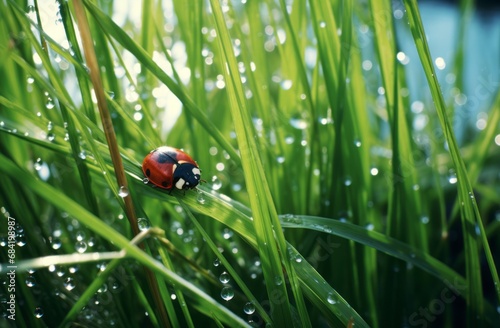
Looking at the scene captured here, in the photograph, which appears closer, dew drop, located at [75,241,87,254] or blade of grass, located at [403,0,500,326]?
blade of grass, located at [403,0,500,326]

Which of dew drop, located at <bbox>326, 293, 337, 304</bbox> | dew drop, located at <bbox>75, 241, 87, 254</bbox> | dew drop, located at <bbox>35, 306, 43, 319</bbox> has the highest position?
dew drop, located at <bbox>75, 241, 87, 254</bbox>

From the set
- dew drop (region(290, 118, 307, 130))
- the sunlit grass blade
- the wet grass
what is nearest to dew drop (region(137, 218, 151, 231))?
the wet grass

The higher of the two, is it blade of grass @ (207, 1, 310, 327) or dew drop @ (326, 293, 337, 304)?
blade of grass @ (207, 1, 310, 327)

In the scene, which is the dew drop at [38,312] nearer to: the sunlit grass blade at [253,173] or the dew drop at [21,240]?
the dew drop at [21,240]

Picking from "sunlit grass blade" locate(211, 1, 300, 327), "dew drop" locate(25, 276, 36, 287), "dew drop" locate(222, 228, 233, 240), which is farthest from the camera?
"dew drop" locate(222, 228, 233, 240)

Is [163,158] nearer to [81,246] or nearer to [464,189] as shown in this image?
[81,246]

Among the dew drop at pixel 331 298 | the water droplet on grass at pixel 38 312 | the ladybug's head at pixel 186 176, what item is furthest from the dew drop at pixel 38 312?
the dew drop at pixel 331 298

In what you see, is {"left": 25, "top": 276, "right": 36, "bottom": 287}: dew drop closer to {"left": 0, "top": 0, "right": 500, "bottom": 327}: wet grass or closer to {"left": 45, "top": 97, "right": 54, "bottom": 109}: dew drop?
{"left": 0, "top": 0, "right": 500, "bottom": 327}: wet grass

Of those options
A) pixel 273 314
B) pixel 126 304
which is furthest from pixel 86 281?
pixel 273 314

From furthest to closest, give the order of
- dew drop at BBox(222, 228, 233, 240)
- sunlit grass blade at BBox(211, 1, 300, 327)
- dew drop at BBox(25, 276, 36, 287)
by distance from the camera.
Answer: dew drop at BBox(222, 228, 233, 240), dew drop at BBox(25, 276, 36, 287), sunlit grass blade at BBox(211, 1, 300, 327)
